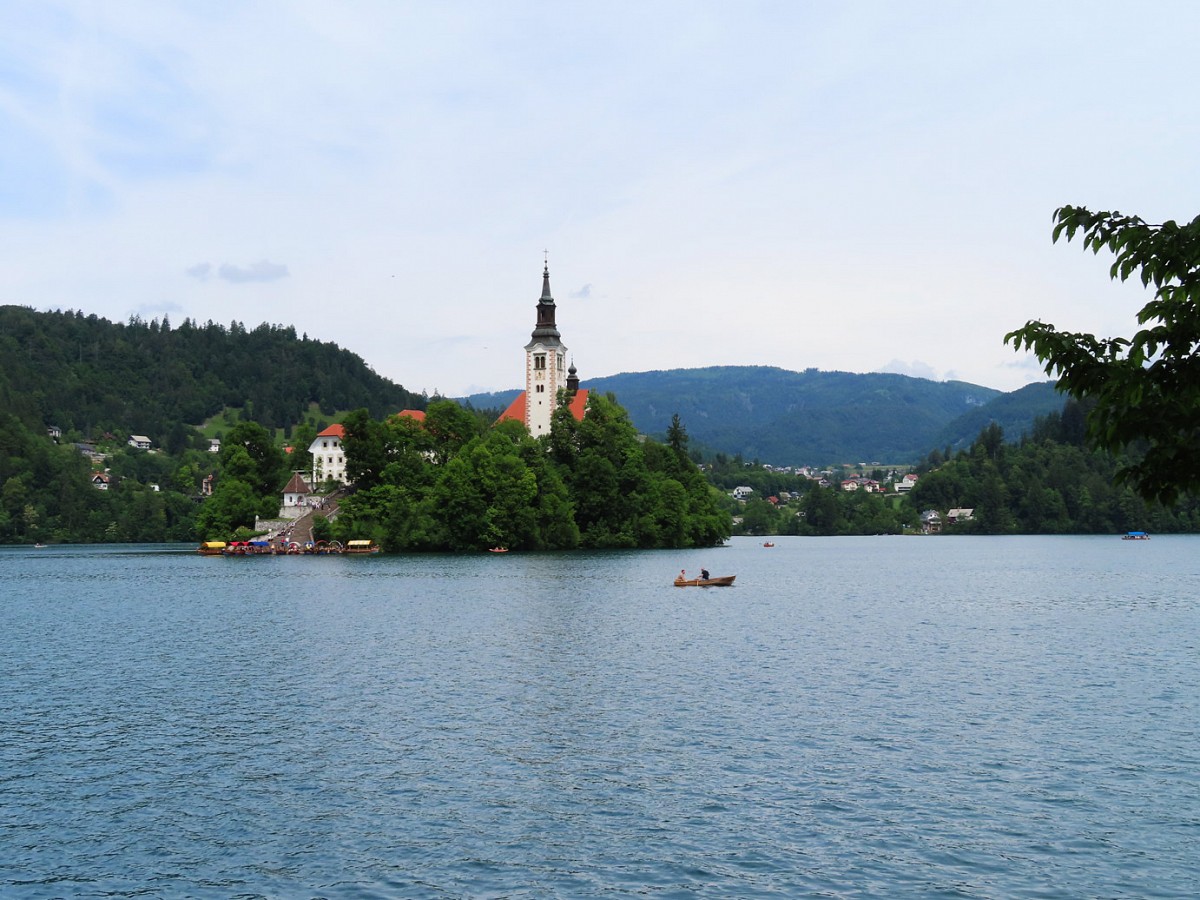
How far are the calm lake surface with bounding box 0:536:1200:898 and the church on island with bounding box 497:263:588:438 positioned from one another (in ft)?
334

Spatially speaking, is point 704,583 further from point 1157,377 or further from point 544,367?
point 544,367

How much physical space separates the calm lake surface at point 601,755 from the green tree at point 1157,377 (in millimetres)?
10952

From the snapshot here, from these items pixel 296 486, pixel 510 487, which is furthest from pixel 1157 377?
pixel 296 486

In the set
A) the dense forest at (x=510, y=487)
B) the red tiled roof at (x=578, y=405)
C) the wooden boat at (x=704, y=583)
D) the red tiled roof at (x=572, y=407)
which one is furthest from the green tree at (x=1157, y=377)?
the red tiled roof at (x=578, y=405)

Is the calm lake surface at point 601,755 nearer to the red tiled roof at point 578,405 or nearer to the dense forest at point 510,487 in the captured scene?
the dense forest at point 510,487

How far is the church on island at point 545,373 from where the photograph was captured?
164 m

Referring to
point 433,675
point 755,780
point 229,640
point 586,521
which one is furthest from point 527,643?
point 586,521

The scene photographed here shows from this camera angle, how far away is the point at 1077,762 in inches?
1094

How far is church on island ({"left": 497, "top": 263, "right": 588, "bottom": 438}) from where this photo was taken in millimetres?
164250

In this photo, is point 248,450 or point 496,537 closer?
point 496,537

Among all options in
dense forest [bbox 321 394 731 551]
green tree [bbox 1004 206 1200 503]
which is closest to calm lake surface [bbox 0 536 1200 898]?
green tree [bbox 1004 206 1200 503]

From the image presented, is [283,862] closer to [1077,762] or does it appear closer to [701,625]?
[1077,762]

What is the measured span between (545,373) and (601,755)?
13764 centimetres

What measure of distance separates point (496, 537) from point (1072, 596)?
72.0 meters
